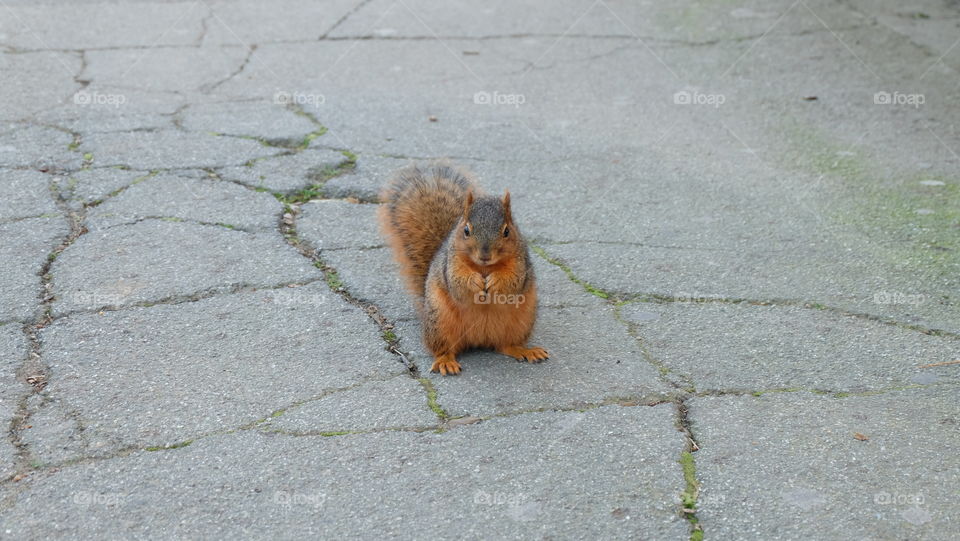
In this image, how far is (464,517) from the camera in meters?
2.72

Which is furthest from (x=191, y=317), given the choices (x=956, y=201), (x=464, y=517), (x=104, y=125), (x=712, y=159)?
(x=956, y=201)

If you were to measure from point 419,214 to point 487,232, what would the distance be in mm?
587

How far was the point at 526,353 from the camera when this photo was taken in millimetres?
3588

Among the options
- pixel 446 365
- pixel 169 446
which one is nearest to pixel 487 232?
pixel 446 365

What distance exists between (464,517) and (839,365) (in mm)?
1553


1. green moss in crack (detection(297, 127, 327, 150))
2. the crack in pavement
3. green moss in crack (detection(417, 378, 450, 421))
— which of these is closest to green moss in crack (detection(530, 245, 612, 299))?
the crack in pavement

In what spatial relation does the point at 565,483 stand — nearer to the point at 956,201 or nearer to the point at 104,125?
the point at 956,201

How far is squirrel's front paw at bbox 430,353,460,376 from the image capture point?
3.47m

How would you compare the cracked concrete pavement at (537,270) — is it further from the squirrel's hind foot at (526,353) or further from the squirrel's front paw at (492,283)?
the squirrel's front paw at (492,283)

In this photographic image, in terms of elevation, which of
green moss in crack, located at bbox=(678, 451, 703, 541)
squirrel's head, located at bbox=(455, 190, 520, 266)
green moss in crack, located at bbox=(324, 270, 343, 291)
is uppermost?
squirrel's head, located at bbox=(455, 190, 520, 266)

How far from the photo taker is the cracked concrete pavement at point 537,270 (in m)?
2.83

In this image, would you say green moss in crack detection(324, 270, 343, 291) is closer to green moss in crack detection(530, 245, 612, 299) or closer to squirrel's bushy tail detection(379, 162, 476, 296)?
squirrel's bushy tail detection(379, 162, 476, 296)

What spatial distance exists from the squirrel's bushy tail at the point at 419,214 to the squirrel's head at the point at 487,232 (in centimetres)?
42

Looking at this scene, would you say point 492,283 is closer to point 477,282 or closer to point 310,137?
point 477,282
